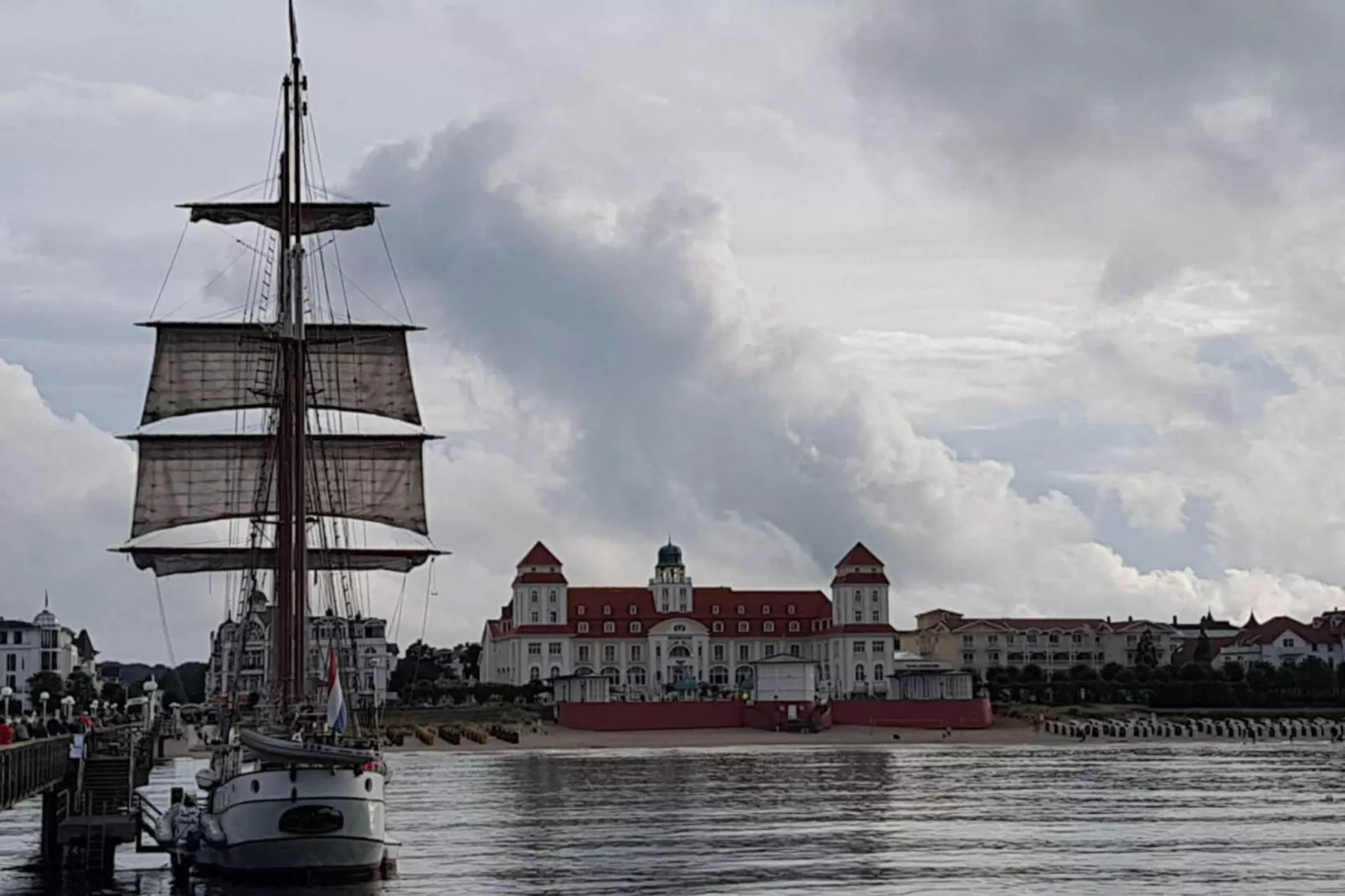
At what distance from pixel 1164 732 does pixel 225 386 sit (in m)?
86.7

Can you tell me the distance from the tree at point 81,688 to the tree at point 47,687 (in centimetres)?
75

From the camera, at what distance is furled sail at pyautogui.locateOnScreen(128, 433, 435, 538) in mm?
70812

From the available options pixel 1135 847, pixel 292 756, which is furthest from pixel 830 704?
pixel 292 756

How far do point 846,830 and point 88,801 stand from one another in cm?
2160

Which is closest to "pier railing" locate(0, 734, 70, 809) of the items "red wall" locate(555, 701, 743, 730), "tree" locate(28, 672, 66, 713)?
"red wall" locate(555, 701, 743, 730)

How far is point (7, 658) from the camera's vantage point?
526ft

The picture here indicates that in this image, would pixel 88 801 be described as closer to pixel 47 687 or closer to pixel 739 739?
pixel 739 739

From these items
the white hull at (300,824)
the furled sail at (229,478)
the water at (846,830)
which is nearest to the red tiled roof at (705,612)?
the water at (846,830)

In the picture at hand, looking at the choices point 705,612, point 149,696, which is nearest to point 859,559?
point 705,612

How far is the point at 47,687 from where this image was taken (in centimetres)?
14262

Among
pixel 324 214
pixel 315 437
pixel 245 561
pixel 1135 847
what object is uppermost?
pixel 324 214

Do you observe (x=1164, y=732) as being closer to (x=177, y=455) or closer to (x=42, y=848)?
(x=177, y=455)

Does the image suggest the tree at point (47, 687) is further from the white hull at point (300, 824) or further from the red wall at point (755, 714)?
the white hull at point (300, 824)

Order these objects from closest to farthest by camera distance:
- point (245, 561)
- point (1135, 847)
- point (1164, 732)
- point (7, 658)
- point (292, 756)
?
point (292, 756), point (1135, 847), point (245, 561), point (1164, 732), point (7, 658)
